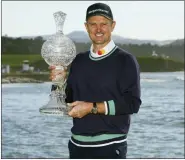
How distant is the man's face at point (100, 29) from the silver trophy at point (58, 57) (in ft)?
0.65

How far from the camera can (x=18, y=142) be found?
1090cm

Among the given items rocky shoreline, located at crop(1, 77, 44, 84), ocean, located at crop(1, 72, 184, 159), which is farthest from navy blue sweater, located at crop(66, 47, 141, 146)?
rocky shoreline, located at crop(1, 77, 44, 84)

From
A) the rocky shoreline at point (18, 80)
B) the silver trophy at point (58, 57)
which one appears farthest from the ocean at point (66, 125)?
the silver trophy at point (58, 57)

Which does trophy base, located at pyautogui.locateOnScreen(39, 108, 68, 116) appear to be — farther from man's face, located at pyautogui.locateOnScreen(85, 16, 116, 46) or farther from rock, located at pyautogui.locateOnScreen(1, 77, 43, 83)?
rock, located at pyautogui.locateOnScreen(1, 77, 43, 83)

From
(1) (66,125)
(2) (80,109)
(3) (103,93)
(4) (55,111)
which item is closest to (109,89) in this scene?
(3) (103,93)

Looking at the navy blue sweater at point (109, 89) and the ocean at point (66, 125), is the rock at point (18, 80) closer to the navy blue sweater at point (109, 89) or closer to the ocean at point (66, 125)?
the ocean at point (66, 125)

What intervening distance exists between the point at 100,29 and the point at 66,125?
13782 millimetres

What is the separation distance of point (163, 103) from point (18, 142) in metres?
8.63

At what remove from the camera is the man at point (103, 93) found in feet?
5.22

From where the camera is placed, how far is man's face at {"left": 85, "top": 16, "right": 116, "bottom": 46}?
162 cm

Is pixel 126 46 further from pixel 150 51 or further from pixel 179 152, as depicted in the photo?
pixel 179 152

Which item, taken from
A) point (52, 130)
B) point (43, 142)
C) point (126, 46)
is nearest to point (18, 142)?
point (43, 142)

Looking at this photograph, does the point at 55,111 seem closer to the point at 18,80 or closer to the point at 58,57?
the point at 58,57

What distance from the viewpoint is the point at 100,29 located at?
162 centimetres
